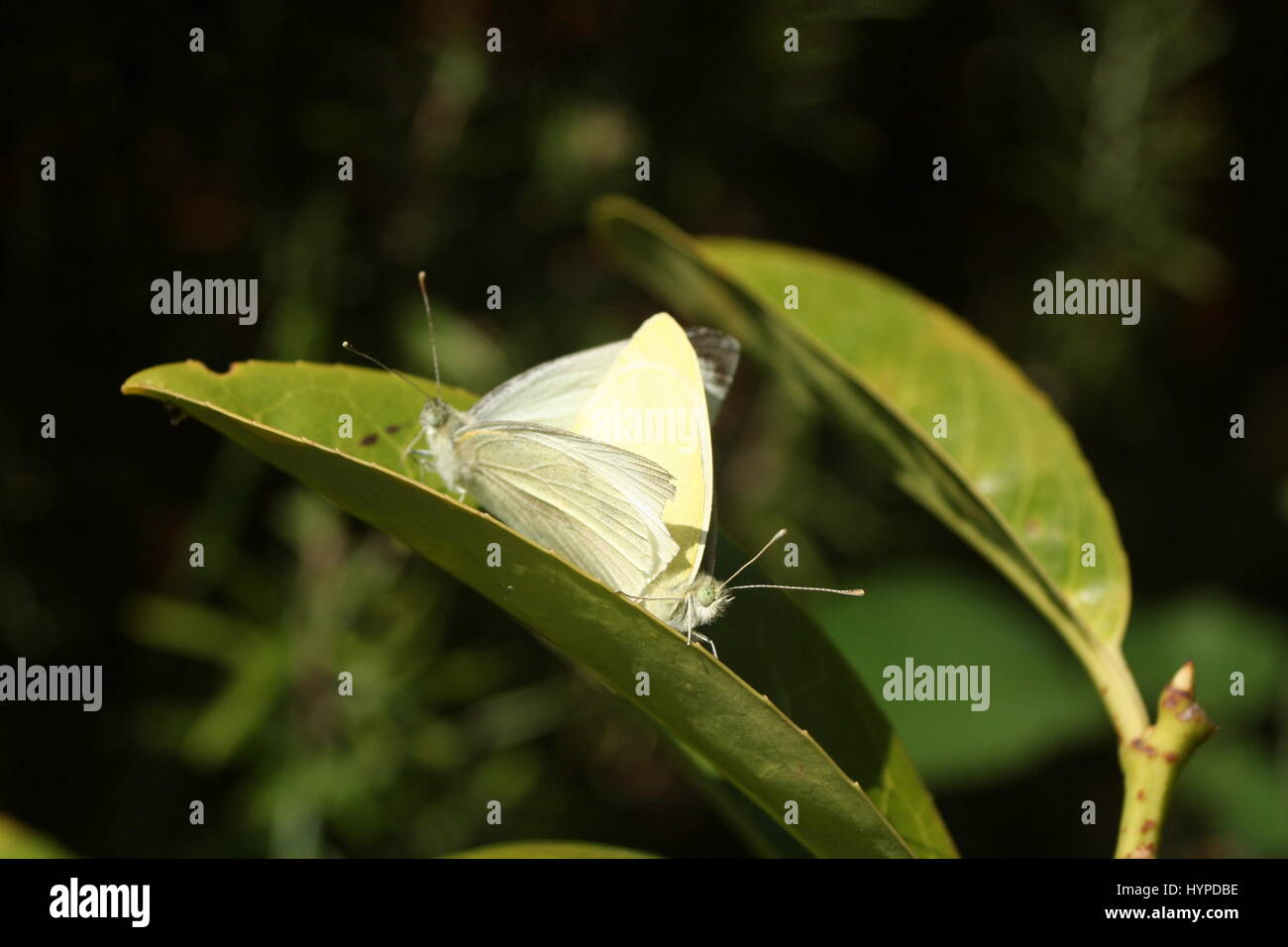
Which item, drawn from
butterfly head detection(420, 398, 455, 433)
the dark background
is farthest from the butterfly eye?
the dark background

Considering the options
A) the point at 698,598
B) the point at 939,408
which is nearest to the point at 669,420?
the point at 698,598

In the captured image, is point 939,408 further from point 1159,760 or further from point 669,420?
point 1159,760

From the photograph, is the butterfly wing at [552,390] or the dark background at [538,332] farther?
the dark background at [538,332]

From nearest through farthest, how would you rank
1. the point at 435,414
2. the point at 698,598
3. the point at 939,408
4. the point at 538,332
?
the point at 698,598, the point at 435,414, the point at 939,408, the point at 538,332

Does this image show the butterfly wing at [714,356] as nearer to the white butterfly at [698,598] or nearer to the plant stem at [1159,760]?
the white butterfly at [698,598]

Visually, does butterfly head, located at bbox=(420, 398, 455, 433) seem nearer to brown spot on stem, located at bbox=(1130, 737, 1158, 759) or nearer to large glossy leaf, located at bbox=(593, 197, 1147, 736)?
large glossy leaf, located at bbox=(593, 197, 1147, 736)

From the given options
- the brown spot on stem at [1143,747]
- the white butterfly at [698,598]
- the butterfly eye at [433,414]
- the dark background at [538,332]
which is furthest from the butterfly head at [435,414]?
the brown spot on stem at [1143,747]
